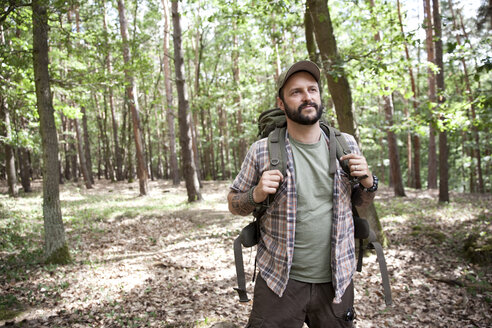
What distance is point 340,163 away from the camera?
8.09 ft

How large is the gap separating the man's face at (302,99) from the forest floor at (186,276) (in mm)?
2660

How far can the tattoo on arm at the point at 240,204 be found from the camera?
234 cm

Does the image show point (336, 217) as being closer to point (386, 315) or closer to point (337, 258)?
point (337, 258)

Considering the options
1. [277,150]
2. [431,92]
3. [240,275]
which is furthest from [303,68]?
[431,92]

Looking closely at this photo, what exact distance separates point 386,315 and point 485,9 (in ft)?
14.8

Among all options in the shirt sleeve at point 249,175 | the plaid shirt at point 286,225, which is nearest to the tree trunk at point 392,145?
the plaid shirt at point 286,225

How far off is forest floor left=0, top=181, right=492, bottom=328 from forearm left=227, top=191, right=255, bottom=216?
2.22 meters

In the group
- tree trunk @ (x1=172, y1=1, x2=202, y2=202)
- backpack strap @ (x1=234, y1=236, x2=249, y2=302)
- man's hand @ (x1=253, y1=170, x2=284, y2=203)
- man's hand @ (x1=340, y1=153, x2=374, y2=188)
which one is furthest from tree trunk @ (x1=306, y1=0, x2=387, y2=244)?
tree trunk @ (x1=172, y1=1, x2=202, y2=202)

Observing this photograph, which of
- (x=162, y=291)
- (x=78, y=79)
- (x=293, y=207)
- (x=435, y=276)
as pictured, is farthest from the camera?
(x=78, y=79)

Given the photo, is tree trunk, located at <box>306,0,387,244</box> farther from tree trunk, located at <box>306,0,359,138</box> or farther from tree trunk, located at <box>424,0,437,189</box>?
tree trunk, located at <box>424,0,437,189</box>

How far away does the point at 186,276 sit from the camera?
21.5 ft

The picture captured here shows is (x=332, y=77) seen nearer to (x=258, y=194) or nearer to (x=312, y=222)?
(x=312, y=222)

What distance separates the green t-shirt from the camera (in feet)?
7.79

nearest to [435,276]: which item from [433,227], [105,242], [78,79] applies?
[433,227]
